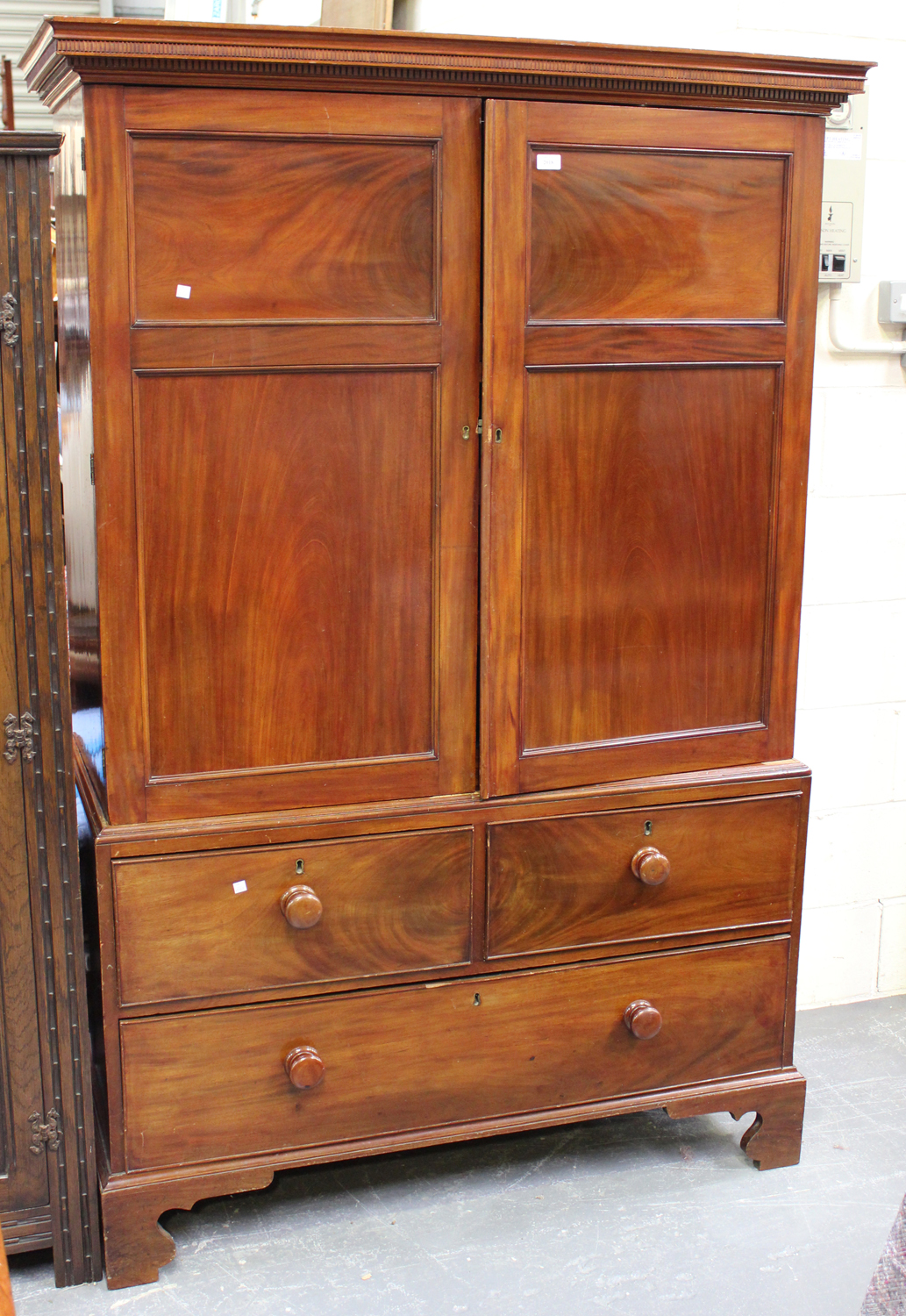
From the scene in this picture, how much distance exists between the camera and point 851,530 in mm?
2672

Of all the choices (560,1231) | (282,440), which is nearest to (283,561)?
(282,440)

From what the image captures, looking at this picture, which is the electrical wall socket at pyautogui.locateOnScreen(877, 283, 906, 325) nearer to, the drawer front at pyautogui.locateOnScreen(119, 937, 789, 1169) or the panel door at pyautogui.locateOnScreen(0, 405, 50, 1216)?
the drawer front at pyautogui.locateOnScreen(119, 937, 789, 1169)

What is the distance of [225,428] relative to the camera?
1.86m

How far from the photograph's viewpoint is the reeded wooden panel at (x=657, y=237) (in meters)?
1.93

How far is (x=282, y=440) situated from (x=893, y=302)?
4.44 ft

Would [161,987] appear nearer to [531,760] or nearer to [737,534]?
[531,760]

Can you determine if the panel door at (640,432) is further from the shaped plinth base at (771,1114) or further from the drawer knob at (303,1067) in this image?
the shaped plinth base at (771,1114)

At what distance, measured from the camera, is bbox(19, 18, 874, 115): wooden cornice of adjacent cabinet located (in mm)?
1695

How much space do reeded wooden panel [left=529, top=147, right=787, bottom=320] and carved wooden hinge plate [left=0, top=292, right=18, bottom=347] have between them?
28.9 inches

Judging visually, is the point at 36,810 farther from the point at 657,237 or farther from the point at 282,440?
the point at 657,237

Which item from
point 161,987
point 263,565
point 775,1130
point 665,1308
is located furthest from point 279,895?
point 775,1130

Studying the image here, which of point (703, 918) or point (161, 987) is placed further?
point (703, 918)

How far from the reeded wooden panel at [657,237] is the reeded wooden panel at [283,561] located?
267mm

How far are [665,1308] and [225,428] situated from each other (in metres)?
1.44
